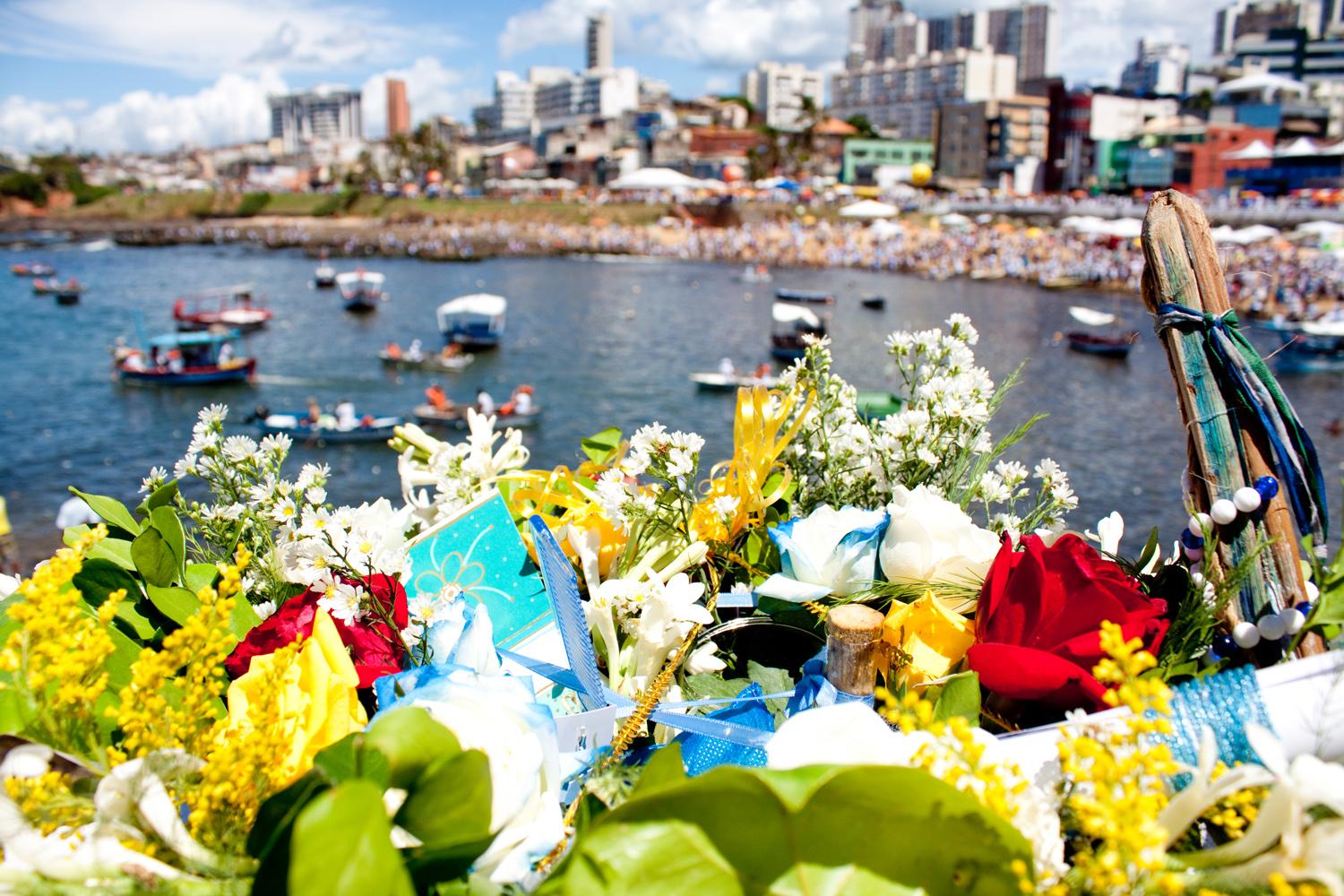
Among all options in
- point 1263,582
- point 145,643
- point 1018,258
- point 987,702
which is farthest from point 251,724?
point 1018,258

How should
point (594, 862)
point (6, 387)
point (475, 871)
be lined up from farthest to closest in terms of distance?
point (6, 387) → point (475, 871) → point (594, 862)

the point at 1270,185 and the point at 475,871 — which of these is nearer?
the point at 475,871

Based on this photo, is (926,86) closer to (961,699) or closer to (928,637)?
(928,637)

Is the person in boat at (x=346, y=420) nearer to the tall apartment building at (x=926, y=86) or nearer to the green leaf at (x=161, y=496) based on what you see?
the green leaf at (x=161, y=496)

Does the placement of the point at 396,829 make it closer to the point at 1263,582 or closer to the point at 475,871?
the point at 475,871

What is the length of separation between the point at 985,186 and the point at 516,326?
229ft

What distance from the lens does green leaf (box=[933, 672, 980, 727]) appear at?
1.19 meters

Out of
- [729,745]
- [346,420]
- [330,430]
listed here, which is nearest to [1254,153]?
[346,420]

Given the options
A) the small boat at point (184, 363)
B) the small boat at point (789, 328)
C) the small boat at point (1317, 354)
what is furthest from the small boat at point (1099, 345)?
the small boat at point (184, 363)

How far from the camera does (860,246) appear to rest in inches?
2322

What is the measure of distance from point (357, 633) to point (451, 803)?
49 cm

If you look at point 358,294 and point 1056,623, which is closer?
point 1056,623

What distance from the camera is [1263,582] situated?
1.18 meters

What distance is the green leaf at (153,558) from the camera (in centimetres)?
133
